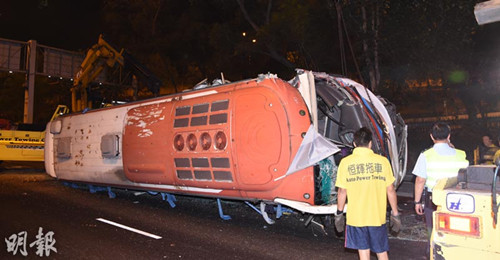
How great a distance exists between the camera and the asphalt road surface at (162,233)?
4.68 metres

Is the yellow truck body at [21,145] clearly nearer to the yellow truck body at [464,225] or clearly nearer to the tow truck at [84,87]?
the tow truck at [84,87]

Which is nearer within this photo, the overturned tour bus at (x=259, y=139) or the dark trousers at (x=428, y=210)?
the dark trousers at (x=428, y=210)

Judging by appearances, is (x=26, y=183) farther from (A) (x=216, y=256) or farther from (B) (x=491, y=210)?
(B) (x=491, y=210)

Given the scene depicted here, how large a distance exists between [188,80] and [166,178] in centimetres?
1933

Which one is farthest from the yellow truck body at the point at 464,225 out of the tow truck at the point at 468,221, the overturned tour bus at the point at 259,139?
the overturned tour bus at the point at 259,139

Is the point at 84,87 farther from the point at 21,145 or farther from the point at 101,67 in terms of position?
the point at 21,145

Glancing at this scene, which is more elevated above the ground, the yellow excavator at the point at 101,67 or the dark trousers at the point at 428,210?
the yellow excavator at the point at 101,67

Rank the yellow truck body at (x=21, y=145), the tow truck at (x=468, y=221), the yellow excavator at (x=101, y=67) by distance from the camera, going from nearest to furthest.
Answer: the tow truck at (x=468, y=221), the yellow truck body at (x=21, y=145), the yellow excavator at (x=101, y=67)

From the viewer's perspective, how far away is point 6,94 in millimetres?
32750

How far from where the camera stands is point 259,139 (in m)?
5.30

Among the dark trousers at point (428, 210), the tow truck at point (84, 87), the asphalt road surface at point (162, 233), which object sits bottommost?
the asphalt road surface at point (162, 233)

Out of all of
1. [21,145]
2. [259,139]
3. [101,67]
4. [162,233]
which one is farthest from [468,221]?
[21,145]

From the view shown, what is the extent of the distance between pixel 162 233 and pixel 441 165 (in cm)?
412

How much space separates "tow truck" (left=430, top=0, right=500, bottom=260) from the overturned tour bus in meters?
2.00
